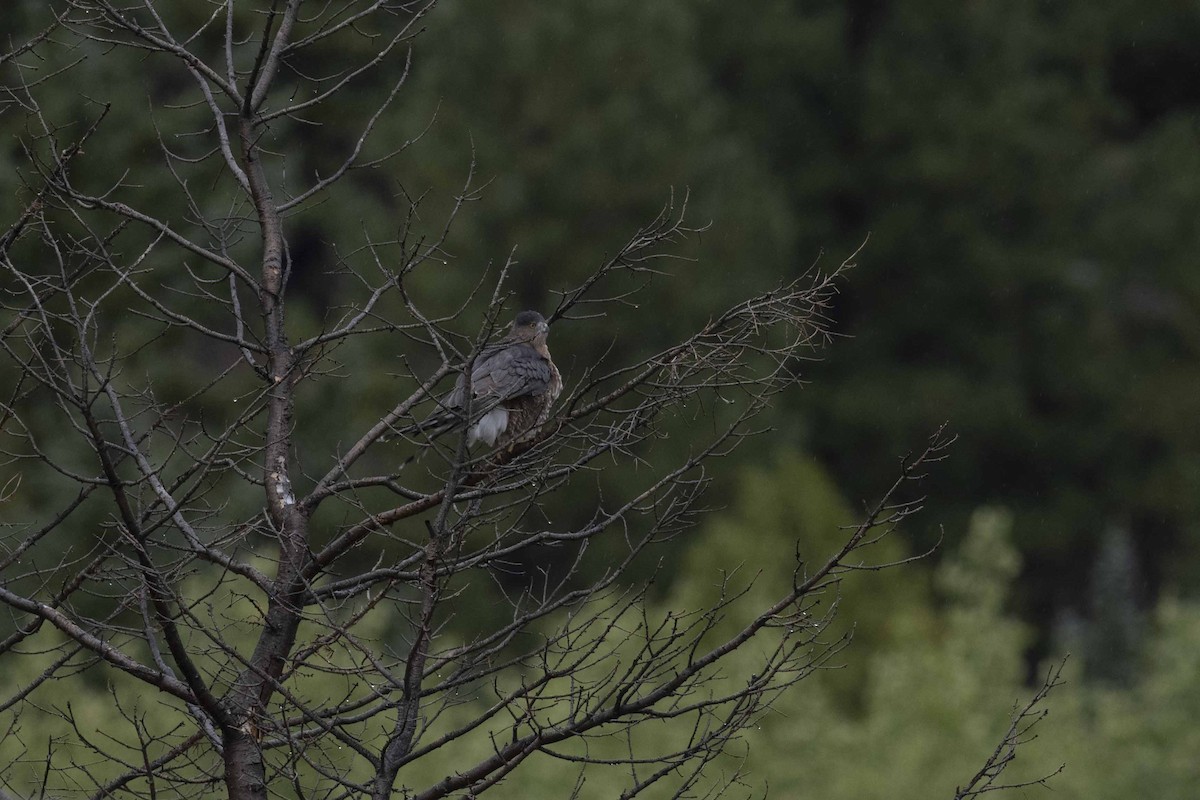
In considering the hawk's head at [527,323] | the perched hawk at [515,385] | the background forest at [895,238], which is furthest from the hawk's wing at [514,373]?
the background forest at [895,238]

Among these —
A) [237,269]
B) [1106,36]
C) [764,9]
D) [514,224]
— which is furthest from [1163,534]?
[237,269]

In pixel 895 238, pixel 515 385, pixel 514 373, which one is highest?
pixel 895 238

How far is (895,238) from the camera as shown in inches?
1211

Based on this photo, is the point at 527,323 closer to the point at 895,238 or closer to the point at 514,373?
the point at 514,373

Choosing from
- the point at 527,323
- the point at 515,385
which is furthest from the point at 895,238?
the point at 515,385

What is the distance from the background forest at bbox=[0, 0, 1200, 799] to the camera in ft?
75.7

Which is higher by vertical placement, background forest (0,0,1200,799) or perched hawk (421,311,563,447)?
background forest (0,0,1200,799)

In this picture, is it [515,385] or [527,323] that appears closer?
[515,385]

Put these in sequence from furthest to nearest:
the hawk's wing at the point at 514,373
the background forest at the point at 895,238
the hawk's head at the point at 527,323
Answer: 1. the background forest at the point at 895,238
2. the hawk's head at the point at 527,323
3. the hawk's wing at the point at 514,373

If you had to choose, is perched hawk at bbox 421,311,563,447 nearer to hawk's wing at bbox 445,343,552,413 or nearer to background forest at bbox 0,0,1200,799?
hawk's wing at bbox 445,343,552,413

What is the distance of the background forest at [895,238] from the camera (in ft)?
75.7

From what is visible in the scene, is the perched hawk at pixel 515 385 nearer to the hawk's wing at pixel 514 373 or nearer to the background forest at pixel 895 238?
the hawk's wing at pixel 514 373

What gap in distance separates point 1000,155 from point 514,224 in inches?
412

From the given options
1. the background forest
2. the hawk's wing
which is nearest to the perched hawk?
the hawk's wing
